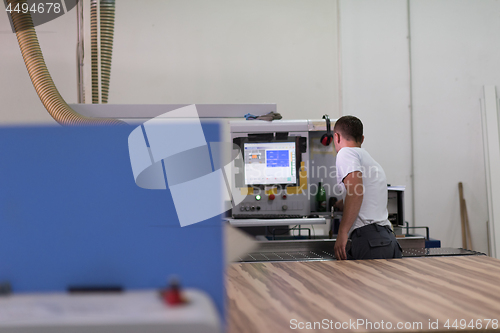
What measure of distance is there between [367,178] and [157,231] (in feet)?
6.14

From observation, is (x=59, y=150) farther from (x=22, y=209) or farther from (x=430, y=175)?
(x=430, y=175)

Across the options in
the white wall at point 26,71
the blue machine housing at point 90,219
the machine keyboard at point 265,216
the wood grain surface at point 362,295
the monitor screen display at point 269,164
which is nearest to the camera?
the blue machine housing at point 90,219

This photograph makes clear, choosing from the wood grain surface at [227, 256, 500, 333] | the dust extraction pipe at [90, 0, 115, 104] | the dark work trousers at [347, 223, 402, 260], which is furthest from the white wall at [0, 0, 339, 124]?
the wood grain surface at [227, 256, 500, 333]

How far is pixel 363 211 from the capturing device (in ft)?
7.44

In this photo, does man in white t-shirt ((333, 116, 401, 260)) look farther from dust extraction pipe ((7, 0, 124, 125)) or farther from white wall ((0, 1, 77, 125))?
white wall ((0, 1, 77, 125))

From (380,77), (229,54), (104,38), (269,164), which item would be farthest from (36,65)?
(380,77)

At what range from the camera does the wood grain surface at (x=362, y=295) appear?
0.98 m

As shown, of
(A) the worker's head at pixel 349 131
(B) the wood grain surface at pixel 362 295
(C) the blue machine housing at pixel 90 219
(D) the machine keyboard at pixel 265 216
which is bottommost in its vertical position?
(B) the wood grain surface at pixel 362 295

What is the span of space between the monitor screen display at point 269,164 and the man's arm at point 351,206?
585 millimetres

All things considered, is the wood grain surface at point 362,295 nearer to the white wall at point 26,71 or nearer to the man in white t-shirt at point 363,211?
the man in white t-shirt at point 363,211

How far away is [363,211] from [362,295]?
111cm

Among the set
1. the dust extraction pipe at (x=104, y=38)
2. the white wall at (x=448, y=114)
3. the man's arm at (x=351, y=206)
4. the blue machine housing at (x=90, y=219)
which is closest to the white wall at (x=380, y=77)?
the white wall at (x=448, y=114)

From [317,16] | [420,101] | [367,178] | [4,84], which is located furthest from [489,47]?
[4,84]

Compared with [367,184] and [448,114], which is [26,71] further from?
[448,114]
